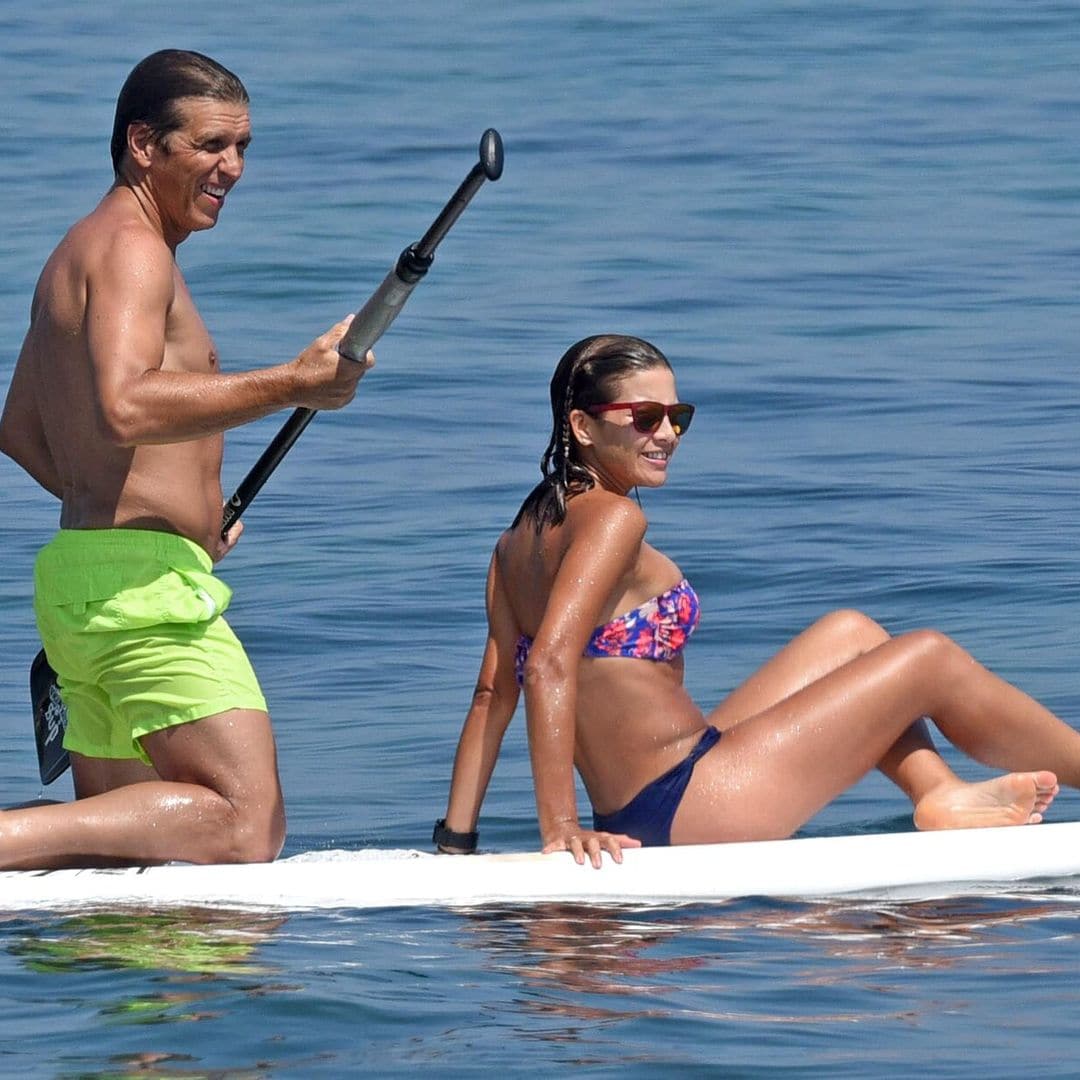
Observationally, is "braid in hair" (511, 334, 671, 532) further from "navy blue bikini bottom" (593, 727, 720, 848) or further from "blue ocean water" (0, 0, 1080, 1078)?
"blue ocean water" (0, 0, 1080, 1078)

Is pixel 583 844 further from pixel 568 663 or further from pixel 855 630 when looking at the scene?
pixel 855 630

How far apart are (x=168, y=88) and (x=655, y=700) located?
1.58m

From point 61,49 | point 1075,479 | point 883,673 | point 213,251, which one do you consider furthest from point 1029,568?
point 61,49

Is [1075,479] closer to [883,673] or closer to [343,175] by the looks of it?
[883,673]

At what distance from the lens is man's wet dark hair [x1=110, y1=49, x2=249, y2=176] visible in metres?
4.68

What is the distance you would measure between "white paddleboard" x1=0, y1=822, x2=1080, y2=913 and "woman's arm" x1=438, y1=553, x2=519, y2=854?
0.17 m

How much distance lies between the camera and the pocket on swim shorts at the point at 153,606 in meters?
4.68

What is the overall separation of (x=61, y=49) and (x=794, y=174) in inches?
318

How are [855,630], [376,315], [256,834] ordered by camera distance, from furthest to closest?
1. [855,630]
2. [256,834]
3. [376,315]

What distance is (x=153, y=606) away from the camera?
4684 millimetres

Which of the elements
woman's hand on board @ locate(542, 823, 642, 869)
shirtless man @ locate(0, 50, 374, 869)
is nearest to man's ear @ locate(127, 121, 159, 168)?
shirtless man @ locate(0, 50, 374, 869)

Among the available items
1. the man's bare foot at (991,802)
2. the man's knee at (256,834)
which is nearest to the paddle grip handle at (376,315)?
the man's knee at (256,834)

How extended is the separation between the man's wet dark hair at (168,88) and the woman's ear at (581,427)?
940mm

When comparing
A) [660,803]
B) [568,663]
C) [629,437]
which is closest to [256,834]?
[568,663]
